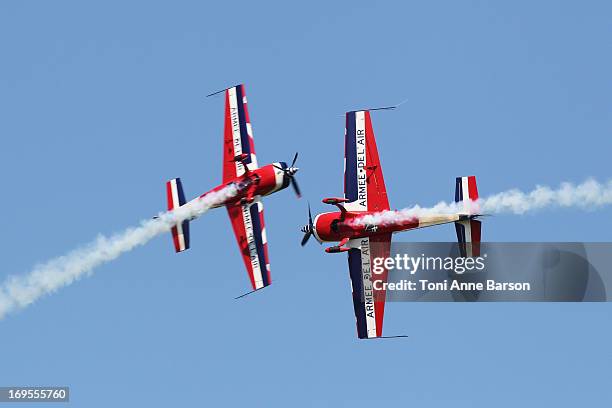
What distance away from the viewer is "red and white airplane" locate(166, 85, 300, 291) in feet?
201

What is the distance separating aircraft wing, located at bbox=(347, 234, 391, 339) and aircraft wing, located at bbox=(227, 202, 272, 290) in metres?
4.04

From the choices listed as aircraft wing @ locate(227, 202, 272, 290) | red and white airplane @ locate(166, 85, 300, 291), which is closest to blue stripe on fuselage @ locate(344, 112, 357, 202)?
red and white airplane @ locate(166, 85, 300, 291)

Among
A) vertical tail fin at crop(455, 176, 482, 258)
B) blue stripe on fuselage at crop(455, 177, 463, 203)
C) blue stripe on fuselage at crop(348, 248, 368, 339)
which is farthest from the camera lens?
blue stripe on fuselage at crop(348, 248, 368, 339)

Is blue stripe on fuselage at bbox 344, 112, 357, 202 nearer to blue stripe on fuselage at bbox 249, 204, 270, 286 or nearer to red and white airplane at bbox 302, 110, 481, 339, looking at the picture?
red and white airplane at bbox 302, 110, 481, 339

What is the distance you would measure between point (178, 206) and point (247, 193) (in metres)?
2.87

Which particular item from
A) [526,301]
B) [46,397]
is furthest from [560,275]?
[46,397]

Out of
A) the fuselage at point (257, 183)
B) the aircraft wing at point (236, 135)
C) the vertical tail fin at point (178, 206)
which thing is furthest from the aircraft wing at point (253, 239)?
the vertical tail fin at point (178, 206)

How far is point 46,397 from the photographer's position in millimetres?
53656

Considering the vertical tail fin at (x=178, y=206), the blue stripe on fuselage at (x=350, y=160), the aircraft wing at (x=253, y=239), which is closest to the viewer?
the blue stripe on fuselage at (x=350, y=160)

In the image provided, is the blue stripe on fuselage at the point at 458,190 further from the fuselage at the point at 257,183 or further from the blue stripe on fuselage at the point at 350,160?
the fuselage at the point at 257,183

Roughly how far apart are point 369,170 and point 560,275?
9017mm

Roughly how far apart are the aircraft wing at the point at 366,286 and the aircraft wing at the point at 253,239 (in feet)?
13.3

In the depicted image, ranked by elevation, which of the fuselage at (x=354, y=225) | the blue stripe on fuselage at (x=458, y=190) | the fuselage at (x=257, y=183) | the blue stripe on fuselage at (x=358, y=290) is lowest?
the blue stripe on fuselage at (x=358, y=290)

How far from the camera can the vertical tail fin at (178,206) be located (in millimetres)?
61156
